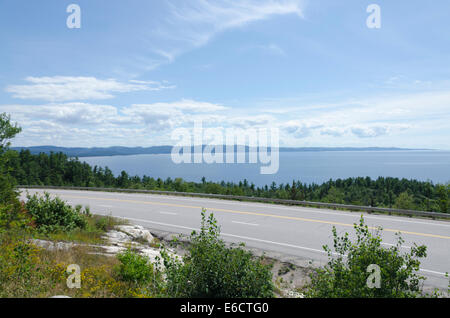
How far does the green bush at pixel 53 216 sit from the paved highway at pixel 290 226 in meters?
3.64

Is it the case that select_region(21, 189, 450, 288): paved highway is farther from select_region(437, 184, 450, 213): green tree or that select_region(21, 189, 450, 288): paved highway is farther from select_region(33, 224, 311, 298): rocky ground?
select_region(437, 184, 450, 213): green tree

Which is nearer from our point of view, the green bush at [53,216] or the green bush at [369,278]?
the green bush at [369,278]

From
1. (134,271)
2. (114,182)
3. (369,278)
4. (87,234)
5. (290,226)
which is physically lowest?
(114,182)

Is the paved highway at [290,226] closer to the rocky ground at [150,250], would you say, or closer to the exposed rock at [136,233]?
the rocky ground at [150,250]

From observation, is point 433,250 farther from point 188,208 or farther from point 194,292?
point 188,208

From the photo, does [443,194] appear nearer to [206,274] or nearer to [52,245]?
[206,274]

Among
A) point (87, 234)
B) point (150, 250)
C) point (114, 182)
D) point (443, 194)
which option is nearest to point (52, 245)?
point (87, 234)

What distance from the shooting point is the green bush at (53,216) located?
9.90 m

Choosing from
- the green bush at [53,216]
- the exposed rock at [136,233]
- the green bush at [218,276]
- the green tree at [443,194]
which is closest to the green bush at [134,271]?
the green bush at [218,276]

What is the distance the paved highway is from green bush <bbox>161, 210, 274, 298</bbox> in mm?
4977

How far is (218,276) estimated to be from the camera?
436 centimetres

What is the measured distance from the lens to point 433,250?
9555 mm

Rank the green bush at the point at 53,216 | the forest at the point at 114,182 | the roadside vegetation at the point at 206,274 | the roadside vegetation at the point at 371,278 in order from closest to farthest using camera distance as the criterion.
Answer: the roadside vegetation at the point at 371,278
the roadside vegetation at the point at 206,274
the green bush at the point at 53,216
the forest at the point at 114,182

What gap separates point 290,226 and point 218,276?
9330mm
